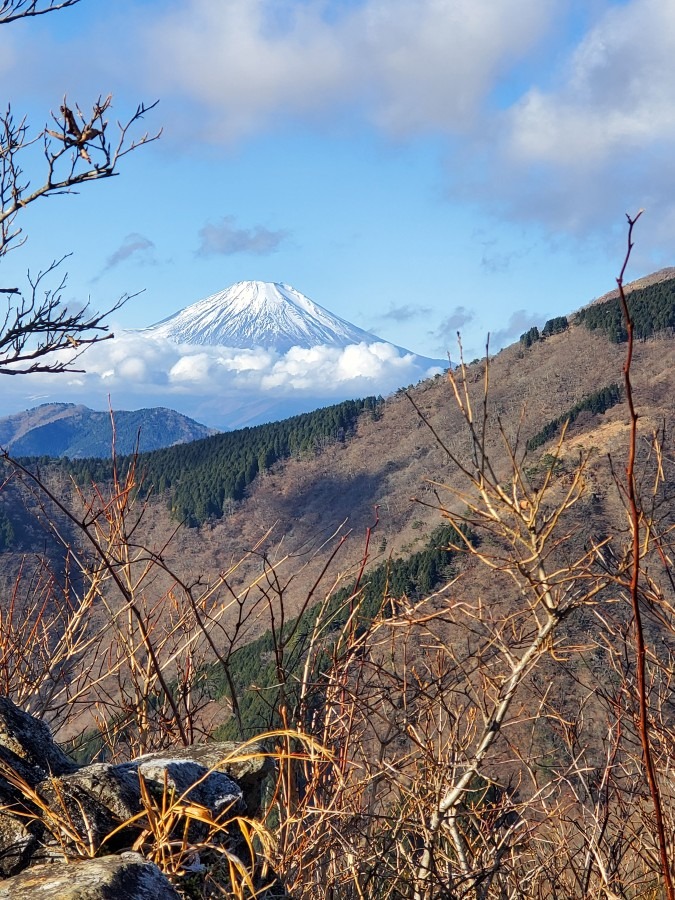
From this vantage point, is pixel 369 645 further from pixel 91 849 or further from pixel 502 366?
pixel 502 366

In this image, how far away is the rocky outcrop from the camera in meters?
1.85

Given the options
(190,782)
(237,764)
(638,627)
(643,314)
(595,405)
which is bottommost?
(237,764)

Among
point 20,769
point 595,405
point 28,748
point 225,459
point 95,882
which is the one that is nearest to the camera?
point 95,882

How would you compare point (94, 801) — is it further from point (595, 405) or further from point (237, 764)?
point (595, 405)

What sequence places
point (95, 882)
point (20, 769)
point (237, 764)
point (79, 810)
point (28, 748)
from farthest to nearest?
point (237, 764) → point (28, 748) → point (20, 769) → point (79, 810) → point (95, 882)

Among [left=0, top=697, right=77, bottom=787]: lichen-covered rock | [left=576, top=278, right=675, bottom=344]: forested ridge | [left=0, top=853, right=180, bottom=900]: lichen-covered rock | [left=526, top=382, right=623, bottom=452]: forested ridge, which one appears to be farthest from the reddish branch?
[left=576, top=278, right=675, bottom=344]: forested ridge

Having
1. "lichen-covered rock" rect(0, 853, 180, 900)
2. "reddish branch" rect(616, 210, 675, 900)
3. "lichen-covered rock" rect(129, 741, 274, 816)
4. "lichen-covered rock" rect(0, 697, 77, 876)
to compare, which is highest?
"reddish branch" rect(616, 210, 675, 900)

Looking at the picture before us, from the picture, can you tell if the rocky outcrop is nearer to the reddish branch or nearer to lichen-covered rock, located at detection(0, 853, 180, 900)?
lichen-covered rock, located at detection(0, 853, 180, 900)

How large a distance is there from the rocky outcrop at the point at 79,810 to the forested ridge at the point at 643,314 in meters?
58.8

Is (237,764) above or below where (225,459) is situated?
below

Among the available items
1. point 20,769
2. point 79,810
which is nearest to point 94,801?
point 79,810

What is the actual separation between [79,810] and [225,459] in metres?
72.9

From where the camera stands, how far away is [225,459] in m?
74.4

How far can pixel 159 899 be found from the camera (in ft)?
6.07
